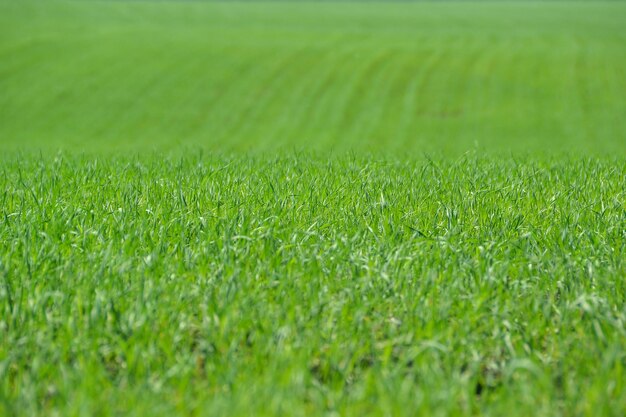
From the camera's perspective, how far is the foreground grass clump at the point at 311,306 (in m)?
3.76

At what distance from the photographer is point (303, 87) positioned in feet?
148

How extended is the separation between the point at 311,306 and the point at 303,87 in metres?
41.0

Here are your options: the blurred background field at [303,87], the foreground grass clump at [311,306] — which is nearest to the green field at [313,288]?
the foreground grass clump at [311,306]

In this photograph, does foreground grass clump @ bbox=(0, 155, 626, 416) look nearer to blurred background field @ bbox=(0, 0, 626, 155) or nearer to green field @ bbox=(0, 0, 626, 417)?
green field @ bbox=(0, 0, 626, 417)

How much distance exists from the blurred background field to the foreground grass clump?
22523 mm

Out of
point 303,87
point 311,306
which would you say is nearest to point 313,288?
point 311,306

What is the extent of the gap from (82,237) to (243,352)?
220cm

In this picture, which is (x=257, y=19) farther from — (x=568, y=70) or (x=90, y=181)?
(x=90, y=181)

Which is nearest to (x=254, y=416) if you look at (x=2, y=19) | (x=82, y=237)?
(x=82, y=237)

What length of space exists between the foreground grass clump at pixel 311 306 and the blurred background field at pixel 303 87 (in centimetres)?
2252

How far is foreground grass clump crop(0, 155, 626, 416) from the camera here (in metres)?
3.76

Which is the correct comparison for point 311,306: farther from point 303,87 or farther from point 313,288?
point 303,87

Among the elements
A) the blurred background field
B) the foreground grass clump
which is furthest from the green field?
the blurred background field

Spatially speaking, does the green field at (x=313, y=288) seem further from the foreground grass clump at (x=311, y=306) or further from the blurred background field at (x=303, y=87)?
the blurred background field at (x=303, y=87)
